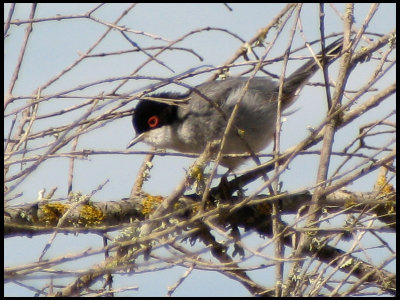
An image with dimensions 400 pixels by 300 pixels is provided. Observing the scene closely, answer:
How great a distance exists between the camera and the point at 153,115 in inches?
243

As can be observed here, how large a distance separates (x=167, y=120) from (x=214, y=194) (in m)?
1.17

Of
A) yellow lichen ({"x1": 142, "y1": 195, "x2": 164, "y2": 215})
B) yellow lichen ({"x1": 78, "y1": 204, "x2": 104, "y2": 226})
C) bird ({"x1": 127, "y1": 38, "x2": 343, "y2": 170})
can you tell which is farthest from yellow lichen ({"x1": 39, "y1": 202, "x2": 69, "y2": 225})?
bird ({"x1": 127, "y1": 38, "x2": 343, "y2": 170})

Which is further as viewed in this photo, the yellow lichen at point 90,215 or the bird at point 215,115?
the bird at point 215,115

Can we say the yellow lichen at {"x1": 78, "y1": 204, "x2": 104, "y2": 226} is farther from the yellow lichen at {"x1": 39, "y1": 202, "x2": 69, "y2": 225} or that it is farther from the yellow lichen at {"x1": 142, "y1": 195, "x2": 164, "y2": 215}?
the yellow lichen at {"x1": 142, "y1": 195, "x2": 164, "y2": 215}

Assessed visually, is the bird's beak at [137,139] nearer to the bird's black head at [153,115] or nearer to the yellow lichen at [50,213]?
the bird's black head at [153,115]

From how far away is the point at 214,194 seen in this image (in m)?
5.21

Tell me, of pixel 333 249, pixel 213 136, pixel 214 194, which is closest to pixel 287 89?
pixel 213 136

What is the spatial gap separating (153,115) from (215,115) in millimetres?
753

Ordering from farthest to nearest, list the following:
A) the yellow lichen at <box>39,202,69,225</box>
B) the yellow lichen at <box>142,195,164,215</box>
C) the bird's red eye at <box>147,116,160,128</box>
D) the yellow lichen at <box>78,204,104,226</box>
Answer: the bird's red eye at <box>147,116,160,128</box>
the yellow lichen at <box>142,195,164,215</box>
the yellow lichen at <box>78,204,104,226</box>
the yellow lichen at <box>39,202,69,225</box>

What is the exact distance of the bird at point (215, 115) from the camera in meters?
5.67

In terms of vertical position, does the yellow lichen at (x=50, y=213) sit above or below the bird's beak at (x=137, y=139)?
below

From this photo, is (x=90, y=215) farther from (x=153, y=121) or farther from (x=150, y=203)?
(x=153, y=121)

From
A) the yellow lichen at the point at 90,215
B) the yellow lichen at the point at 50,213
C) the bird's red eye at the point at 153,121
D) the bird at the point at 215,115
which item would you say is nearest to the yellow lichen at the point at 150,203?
the yellow lichen at the point at 90,215

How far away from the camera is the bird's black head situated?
6133mm
